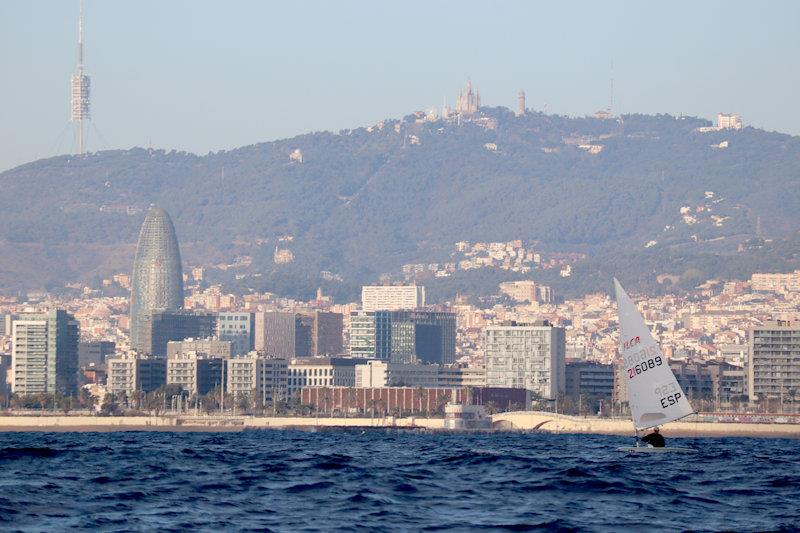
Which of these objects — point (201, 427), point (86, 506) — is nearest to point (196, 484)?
point (86, 506)

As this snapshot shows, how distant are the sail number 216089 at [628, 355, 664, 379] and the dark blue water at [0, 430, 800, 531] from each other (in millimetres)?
3020

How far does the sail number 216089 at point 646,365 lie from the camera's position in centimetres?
7444

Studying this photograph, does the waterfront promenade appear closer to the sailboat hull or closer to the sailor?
the sailboat hull

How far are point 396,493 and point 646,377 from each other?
20.1 m

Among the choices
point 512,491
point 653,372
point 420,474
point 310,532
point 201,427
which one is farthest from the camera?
point 201,427

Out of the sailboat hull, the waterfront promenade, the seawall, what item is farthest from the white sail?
the waterfront promenade

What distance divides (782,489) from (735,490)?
6.51 feet

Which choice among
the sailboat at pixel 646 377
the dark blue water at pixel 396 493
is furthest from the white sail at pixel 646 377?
the dark blue water at pixel 396 493

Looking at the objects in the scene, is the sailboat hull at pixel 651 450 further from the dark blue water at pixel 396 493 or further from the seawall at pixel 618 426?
the seawall at pixel 618 426

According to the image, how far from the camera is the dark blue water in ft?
161

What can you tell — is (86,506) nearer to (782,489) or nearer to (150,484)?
(150,484)

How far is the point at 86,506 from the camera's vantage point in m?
52.2

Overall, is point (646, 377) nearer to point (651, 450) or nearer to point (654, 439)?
point (654, 439)

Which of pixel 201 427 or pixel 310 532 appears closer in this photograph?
pixel 310 532
